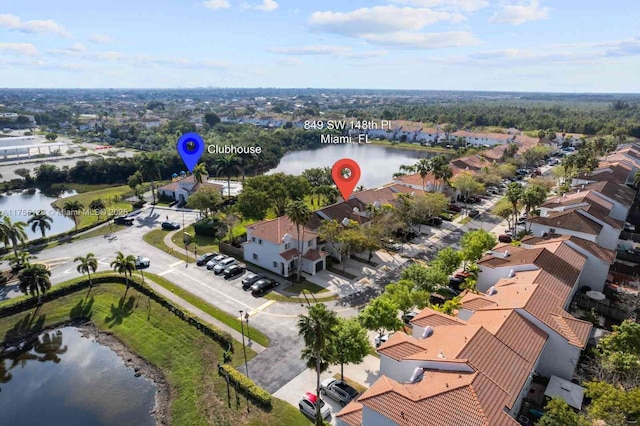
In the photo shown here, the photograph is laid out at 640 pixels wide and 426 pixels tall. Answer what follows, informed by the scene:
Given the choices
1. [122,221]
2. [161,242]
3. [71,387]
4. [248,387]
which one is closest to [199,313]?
[71,387]

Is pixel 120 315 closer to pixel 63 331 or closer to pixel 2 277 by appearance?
pixel 63 331

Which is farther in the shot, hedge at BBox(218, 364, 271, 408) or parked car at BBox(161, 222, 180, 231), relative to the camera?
parked car at BBox(161, 222, 180, 231)

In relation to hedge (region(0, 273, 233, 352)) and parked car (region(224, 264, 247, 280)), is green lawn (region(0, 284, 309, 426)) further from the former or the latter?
parked car (region(224, 264, 247, 280))

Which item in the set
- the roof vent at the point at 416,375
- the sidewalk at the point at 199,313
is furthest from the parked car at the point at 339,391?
the sidewalk at the point at 199,313

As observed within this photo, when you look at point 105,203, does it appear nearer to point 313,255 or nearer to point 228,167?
point 228,167

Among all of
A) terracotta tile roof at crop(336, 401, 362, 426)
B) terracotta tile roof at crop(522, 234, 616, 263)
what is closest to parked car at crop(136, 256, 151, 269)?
terracotta tile roof at crop(336, 401, 362, 426)

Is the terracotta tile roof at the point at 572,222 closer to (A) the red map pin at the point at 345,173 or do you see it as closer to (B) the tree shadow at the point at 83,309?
(A) the red map pin at the point at 345,173
